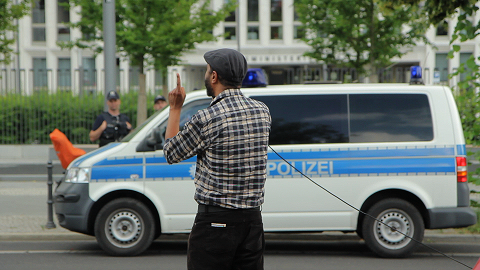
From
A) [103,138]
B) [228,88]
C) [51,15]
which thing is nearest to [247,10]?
[51,15]

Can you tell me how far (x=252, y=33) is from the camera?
44.1 meters

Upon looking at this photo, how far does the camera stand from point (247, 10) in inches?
1713

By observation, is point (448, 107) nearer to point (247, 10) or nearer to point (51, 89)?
point (51, 89)

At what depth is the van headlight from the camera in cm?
650

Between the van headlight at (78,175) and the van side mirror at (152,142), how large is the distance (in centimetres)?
63

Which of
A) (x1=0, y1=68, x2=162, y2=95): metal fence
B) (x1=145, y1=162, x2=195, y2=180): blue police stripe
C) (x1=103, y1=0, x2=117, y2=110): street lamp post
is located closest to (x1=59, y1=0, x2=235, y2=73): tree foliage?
(x1=0, y1=68, x2=162, y2=95): metal fence

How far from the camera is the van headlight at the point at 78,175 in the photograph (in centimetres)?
650

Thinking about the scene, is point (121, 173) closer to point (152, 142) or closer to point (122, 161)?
point (122, 161)

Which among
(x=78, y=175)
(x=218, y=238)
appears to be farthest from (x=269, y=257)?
(x=218, y=238)

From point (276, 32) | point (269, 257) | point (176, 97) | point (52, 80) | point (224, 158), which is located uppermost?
point (276, 32)

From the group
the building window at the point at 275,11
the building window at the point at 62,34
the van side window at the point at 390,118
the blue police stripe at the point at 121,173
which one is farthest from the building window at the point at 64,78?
the building window at the point at 275,11

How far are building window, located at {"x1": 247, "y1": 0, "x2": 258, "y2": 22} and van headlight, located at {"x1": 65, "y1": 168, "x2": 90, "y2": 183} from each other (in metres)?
38.2

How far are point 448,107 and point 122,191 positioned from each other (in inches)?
148

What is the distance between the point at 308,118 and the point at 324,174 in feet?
2.12
